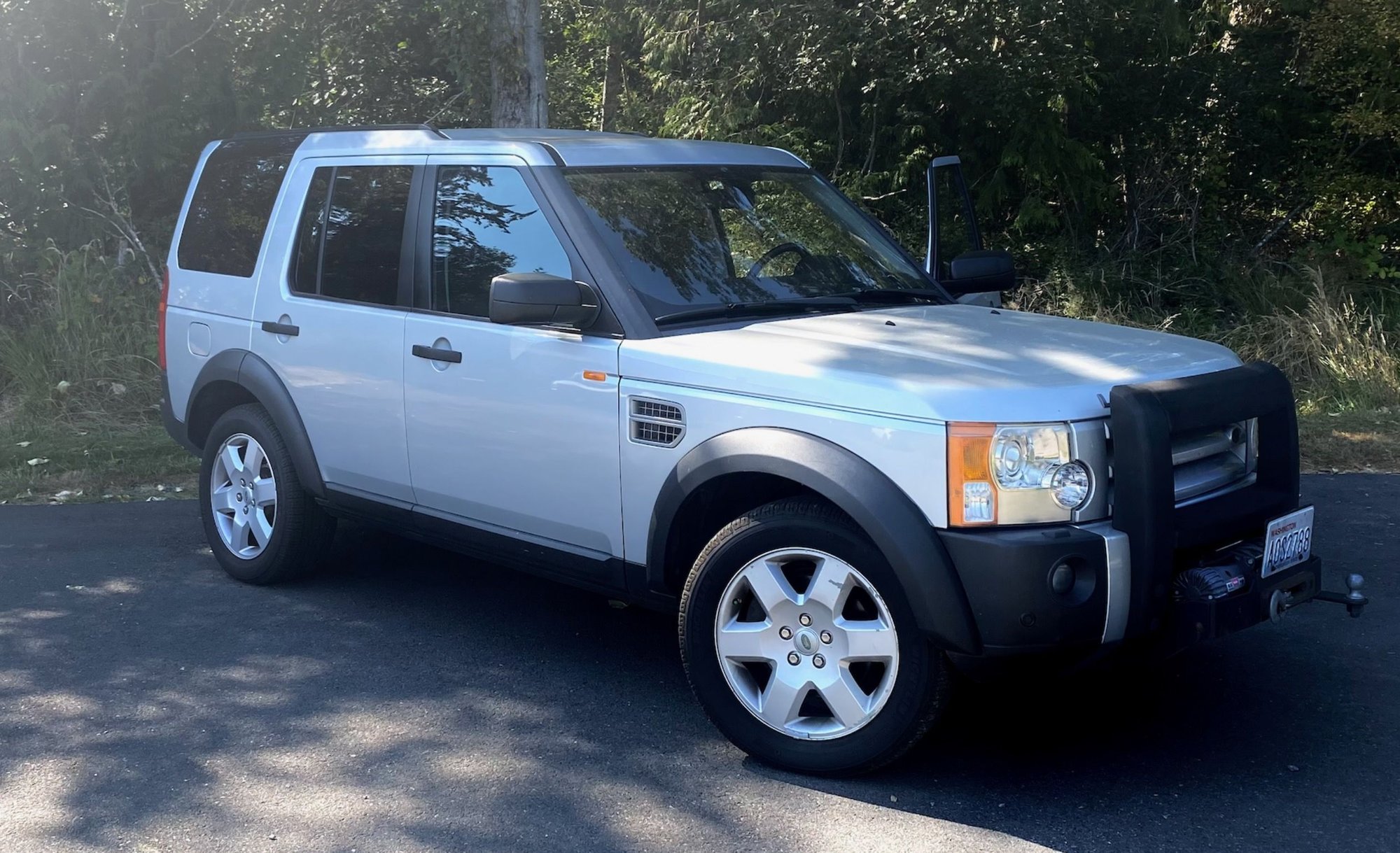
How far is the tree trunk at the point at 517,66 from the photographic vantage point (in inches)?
412

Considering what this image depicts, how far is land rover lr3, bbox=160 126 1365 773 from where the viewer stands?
3.65 metres

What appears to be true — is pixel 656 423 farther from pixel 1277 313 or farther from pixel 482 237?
pixel 1277 313

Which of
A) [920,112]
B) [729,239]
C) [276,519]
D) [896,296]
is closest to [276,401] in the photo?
[276,519]

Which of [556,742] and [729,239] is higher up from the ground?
[729,239]

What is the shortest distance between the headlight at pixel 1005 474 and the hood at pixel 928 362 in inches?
1.7

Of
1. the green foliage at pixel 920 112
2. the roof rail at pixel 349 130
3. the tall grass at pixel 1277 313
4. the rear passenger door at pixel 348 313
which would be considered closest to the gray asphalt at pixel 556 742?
the rear passenger door at pixel 348 313

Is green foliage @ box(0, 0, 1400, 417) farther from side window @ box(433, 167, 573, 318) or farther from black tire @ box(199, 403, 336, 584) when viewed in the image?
side window @ box(433, 167, 573, 318)

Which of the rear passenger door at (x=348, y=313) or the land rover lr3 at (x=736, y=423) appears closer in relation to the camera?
the land rover lr3 at (x=736, y=423)

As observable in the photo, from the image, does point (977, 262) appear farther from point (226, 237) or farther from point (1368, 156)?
point (1368, 156)

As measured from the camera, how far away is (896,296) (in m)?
5.14

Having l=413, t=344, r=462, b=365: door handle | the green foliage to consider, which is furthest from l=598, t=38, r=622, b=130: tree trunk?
l=413, t=344, r=462, b=365: door handle

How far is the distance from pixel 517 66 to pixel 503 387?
6458mm

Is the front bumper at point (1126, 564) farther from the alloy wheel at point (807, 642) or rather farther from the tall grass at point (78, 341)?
the tall grass at point (78, 341)

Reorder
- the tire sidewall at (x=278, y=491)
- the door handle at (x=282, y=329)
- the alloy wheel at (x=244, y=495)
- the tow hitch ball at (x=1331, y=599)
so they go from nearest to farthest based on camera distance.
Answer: the tow hitch ball at (x=1331, y=599) → the door handle at (x=282, y=329) → the tire sidewall at (x=278, y=491) → the alloy wheel at (x=244, y=495)
